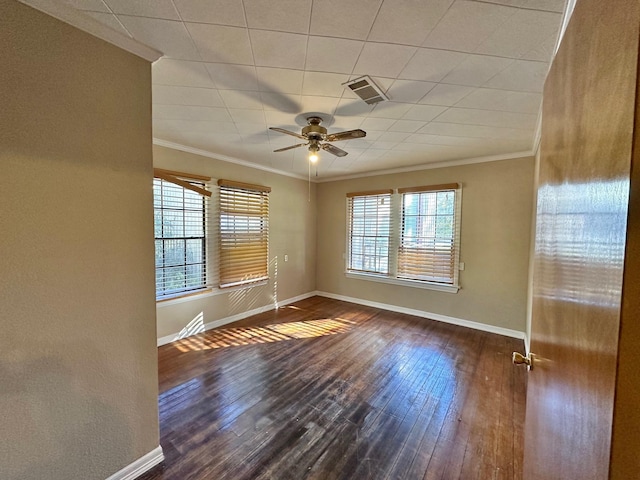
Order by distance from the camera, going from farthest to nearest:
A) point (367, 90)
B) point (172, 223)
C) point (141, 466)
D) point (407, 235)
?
point (407, 235)
point (172, 223)
point (367, 90)
point (141, 466)

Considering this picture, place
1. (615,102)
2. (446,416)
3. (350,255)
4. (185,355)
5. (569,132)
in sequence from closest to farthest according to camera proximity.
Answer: (615,102) < (569,132) < (446,416) < (185,355) < (350,255)

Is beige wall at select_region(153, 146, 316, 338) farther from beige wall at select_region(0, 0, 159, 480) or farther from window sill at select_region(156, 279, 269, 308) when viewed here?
beige wall at select_region(0, 0, 159, 480)

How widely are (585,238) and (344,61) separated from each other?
61.3 inches

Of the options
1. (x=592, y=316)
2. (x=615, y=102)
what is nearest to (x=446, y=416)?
(x=592, y=316)

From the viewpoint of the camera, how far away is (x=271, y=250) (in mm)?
4648

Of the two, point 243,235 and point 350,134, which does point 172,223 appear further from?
point 350,134

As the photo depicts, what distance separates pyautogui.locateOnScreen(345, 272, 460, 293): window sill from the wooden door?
330 centimetres

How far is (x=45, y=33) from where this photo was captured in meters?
1.19

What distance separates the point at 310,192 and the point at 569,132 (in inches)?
189

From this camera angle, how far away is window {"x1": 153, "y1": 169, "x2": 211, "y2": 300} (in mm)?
3184

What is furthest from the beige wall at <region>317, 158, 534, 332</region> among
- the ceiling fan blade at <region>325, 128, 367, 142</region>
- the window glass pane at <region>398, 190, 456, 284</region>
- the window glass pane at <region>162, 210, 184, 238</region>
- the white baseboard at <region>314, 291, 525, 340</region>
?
the window glass pane at <region>162, 210, 184, 238</region>

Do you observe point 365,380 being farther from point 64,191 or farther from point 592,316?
point 64,191

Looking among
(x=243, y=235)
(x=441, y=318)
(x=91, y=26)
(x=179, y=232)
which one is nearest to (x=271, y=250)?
(x=243, y=235)

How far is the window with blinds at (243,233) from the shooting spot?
388 cm
